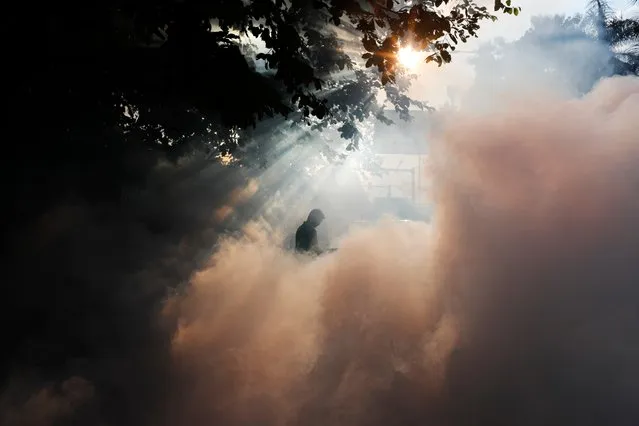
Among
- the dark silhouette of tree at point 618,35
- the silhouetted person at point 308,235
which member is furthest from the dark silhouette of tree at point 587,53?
the silhouetted person at point 308,235

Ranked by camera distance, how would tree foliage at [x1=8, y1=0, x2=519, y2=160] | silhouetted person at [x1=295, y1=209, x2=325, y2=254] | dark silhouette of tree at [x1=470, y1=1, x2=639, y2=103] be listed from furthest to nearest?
dark silhouette of tree at [x1=470, y1=1, x2=639, y2=103], silhouetted person at [x1=295, y1=209, x2=325, y2=254], tree foliage at [x1=8, y1=0, x2=519, y2=160]

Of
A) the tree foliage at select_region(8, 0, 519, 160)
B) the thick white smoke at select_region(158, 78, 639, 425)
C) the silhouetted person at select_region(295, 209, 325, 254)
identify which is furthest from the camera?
the silhouetted person at select_region(295, 209, 325, 254)

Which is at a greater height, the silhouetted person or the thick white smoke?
the silhouetted person

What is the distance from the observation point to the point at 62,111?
6.66m

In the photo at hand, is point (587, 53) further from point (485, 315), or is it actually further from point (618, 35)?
point (485, 315)

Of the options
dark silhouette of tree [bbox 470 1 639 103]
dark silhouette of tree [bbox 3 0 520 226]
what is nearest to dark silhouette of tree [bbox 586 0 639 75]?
dark silhouette of tree [bbox 470 1 639 103]

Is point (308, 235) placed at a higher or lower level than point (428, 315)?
higher

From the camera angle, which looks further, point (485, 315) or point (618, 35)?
point (618, 35)

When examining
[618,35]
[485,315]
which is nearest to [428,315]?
[485,315]

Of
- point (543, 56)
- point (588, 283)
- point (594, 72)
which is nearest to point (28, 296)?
point (588, 283)

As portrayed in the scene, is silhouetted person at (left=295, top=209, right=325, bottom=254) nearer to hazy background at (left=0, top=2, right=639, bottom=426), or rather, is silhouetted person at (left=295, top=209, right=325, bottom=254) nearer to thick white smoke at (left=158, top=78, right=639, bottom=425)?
hazy background at (left=0, top=2, right=639, bottom=426)

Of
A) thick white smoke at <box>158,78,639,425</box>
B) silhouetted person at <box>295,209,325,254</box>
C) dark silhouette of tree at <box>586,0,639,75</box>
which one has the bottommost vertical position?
thick white smoke at <box>158,78,639,425</box>

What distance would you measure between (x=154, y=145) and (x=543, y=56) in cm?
2001

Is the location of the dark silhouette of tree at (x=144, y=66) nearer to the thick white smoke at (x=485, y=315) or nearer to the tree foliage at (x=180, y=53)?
the tree foliage at (x=180, y=53)
